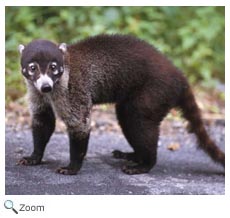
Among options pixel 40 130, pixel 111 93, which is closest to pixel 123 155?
pixel 111 93

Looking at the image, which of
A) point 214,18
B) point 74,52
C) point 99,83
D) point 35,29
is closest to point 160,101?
point 99,83

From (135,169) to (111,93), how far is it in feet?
2.86

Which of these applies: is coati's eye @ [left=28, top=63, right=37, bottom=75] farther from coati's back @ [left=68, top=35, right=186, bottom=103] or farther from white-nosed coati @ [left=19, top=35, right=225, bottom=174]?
coati's back @ [left=68, top=35, right=186, bottom=103]

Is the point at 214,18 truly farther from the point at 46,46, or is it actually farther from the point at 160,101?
the point at 46,46

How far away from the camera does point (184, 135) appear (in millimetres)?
8172

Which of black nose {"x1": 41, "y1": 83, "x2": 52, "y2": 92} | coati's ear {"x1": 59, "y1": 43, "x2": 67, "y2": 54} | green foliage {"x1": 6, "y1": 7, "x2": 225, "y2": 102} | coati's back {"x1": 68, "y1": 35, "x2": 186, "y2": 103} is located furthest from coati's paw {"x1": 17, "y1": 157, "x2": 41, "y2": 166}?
green foliage {"x1": 6, "y1": 7, "x2": 225, "y2": 102}

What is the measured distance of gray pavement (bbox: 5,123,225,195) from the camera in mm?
5371

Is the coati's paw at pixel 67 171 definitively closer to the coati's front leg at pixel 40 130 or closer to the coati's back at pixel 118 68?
the coati's front leg at pixel 40 130

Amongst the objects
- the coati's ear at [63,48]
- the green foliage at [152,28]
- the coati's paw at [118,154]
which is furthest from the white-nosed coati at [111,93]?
the green foliage at [152,28]

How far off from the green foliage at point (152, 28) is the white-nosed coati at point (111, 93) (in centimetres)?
348
